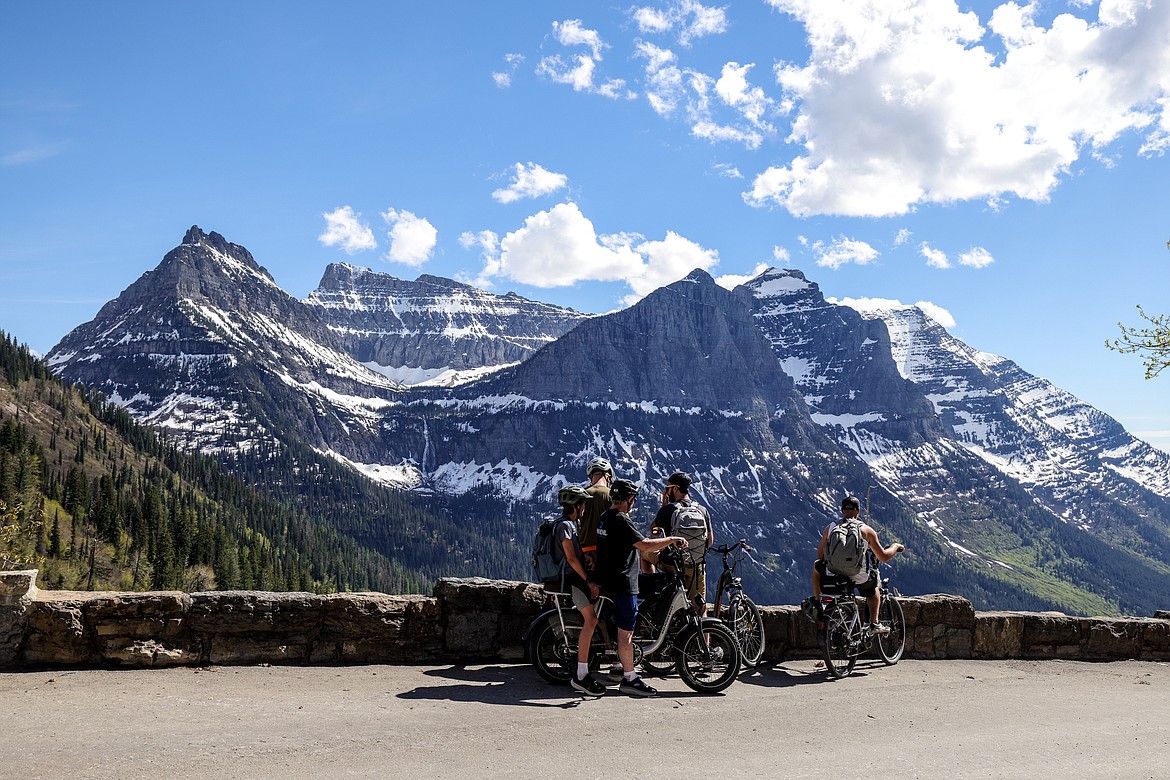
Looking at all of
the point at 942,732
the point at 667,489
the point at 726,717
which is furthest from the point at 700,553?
the point at 942,732

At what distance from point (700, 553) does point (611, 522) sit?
2.15m

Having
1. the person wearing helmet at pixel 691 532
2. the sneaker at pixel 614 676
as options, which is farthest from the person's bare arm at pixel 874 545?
the sneaker at pixel 614 676

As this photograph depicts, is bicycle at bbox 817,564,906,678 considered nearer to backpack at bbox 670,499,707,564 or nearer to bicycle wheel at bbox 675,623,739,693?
bicycle wheel at bbox 675,623,739,693

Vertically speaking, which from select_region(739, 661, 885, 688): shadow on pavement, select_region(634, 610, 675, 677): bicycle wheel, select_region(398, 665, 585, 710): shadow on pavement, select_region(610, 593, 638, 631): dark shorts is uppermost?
select_region(610, 593, 638, 631): dark shorts

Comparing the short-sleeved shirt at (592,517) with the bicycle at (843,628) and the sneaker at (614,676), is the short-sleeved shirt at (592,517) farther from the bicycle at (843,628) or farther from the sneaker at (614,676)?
the bicycle at (843,628)

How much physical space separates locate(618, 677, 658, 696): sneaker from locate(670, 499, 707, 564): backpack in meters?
2.12

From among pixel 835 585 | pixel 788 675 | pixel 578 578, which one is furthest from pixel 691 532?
pixel 835 585

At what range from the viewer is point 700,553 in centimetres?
1327

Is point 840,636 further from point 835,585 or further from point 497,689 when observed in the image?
point 497,689

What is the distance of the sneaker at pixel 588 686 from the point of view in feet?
38.9

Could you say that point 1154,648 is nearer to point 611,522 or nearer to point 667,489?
point 667,489

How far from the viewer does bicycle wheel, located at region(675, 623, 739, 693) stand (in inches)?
484

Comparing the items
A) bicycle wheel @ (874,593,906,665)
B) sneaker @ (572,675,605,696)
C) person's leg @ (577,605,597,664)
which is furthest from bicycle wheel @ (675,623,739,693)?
bicycle wheel @ (874,593,906,665)

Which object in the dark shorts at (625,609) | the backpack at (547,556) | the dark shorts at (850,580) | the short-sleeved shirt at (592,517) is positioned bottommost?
the dark shorts at (625,609)
